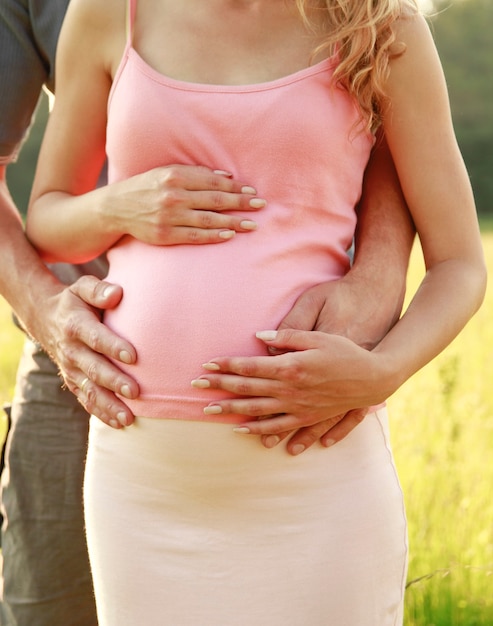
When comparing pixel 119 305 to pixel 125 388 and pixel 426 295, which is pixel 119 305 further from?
pixel 426 295

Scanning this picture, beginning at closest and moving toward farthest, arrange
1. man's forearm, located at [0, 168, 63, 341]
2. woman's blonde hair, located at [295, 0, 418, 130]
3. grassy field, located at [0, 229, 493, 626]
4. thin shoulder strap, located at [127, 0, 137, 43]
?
woman's blonde hair, located at [295, 0, 418, 130], thin shoulder strap, located at [127, 0, 137, 43], man's forearm, located at [0, 168, 63, 341], grassy field, located at [0, 229, 493, 626]

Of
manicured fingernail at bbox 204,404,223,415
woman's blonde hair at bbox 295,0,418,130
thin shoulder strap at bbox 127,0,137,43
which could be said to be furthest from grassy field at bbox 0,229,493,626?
thin shoulder strap at bbox 127,0,137,43

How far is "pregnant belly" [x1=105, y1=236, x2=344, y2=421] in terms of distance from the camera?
1752 millimetres

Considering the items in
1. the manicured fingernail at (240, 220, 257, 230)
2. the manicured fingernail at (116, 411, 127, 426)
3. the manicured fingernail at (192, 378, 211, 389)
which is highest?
the manicured fingernail at (240, 220, 257, 230)

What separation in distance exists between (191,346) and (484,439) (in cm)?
254

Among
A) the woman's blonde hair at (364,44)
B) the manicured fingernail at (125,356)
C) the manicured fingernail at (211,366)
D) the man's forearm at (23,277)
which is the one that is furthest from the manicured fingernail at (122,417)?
the woman's blonde hair at (364,44)

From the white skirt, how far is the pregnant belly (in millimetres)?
70

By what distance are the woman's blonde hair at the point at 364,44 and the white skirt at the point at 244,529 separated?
0.69 m

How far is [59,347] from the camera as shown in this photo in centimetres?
202

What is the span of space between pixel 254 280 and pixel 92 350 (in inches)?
15.9

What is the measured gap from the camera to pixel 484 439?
156 inches

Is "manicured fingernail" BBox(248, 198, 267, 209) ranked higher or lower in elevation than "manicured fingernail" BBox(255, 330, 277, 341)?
higher

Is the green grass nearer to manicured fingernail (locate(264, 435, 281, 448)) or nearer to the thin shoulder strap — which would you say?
manicured fingernail (locate(264, 435, 281, 448))

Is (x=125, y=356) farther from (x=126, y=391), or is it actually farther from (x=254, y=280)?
(x=254, y=280)
